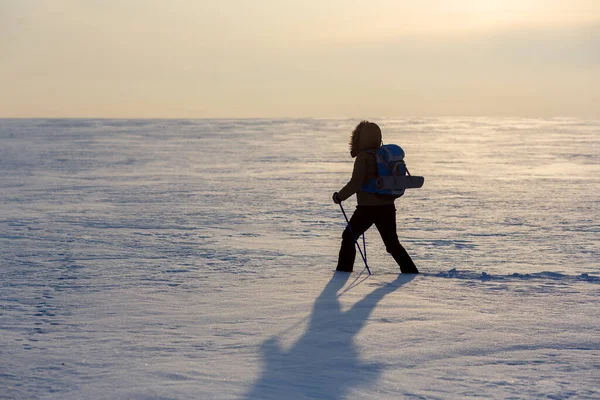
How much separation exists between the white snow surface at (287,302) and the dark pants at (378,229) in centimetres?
21

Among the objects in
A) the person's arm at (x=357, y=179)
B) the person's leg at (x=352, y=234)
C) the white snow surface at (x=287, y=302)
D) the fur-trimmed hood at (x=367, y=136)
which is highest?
the fur-trimmed hood at (x=367, y=136)

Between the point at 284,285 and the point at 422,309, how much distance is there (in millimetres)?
1397

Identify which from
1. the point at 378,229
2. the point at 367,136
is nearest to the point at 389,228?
the point at 378,229

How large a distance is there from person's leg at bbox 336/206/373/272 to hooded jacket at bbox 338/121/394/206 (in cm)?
11

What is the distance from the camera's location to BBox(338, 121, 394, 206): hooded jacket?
20.4 feet

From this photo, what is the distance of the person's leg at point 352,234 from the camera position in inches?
254

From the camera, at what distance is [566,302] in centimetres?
547

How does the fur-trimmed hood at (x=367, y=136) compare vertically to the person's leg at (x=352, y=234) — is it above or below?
above

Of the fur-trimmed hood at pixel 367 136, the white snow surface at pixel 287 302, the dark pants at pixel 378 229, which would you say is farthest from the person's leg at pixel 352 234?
the fur-trimmed hood at pixel 367 136

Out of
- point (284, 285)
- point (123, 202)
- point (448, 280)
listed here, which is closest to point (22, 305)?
point (284, 285)

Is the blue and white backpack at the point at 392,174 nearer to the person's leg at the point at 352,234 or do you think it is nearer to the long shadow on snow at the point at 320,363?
the person's leg at the point at 352,234

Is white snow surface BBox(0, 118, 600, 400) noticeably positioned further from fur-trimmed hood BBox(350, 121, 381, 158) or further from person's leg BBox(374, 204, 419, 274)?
fur-trimmed hood BBox(350, 121, 381, 158)

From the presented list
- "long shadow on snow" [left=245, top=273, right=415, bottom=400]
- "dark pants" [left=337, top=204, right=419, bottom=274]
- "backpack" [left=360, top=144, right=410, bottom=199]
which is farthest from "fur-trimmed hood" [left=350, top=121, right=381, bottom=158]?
"long shadow on snow" [left=245, top=273, right=415, bottom=400]

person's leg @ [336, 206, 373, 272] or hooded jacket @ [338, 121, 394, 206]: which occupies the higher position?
hooded jacket @ [338, 121, 394, 206]
